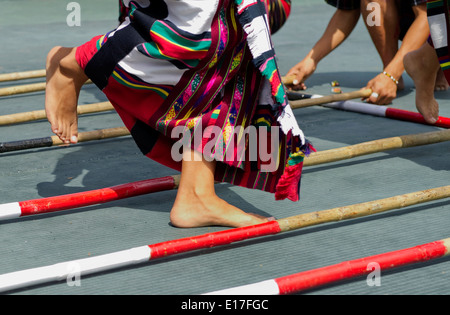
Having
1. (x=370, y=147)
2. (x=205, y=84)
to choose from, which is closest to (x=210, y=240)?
(x=205, y=84)

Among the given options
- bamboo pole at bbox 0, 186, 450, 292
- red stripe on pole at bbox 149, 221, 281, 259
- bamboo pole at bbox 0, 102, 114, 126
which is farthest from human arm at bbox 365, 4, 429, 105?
red stripe on pole at bbox 149, 221, 281, 259

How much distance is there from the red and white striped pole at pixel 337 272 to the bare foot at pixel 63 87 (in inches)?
22.8

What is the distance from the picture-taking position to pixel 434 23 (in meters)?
1.73

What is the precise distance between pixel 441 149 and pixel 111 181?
2.97 ft

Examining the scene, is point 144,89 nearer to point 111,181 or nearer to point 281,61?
point 111,181

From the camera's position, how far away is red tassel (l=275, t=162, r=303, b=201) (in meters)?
1.34

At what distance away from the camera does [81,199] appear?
1.41 meters

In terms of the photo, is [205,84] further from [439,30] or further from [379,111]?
[379,111]

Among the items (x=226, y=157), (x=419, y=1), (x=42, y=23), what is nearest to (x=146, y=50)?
(x=226, y=157)

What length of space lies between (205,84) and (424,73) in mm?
807

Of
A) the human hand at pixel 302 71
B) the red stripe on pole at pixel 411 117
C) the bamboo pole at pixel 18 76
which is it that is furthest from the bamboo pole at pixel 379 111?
the bamboo pole at pixel 18 76

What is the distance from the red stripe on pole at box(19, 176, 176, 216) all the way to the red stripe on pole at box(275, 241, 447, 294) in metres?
0.53

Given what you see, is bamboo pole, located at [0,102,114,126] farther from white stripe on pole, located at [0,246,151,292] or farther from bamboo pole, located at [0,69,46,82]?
white stripe on pole, located at [0,246,151,292]

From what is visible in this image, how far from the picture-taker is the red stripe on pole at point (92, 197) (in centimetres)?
136
